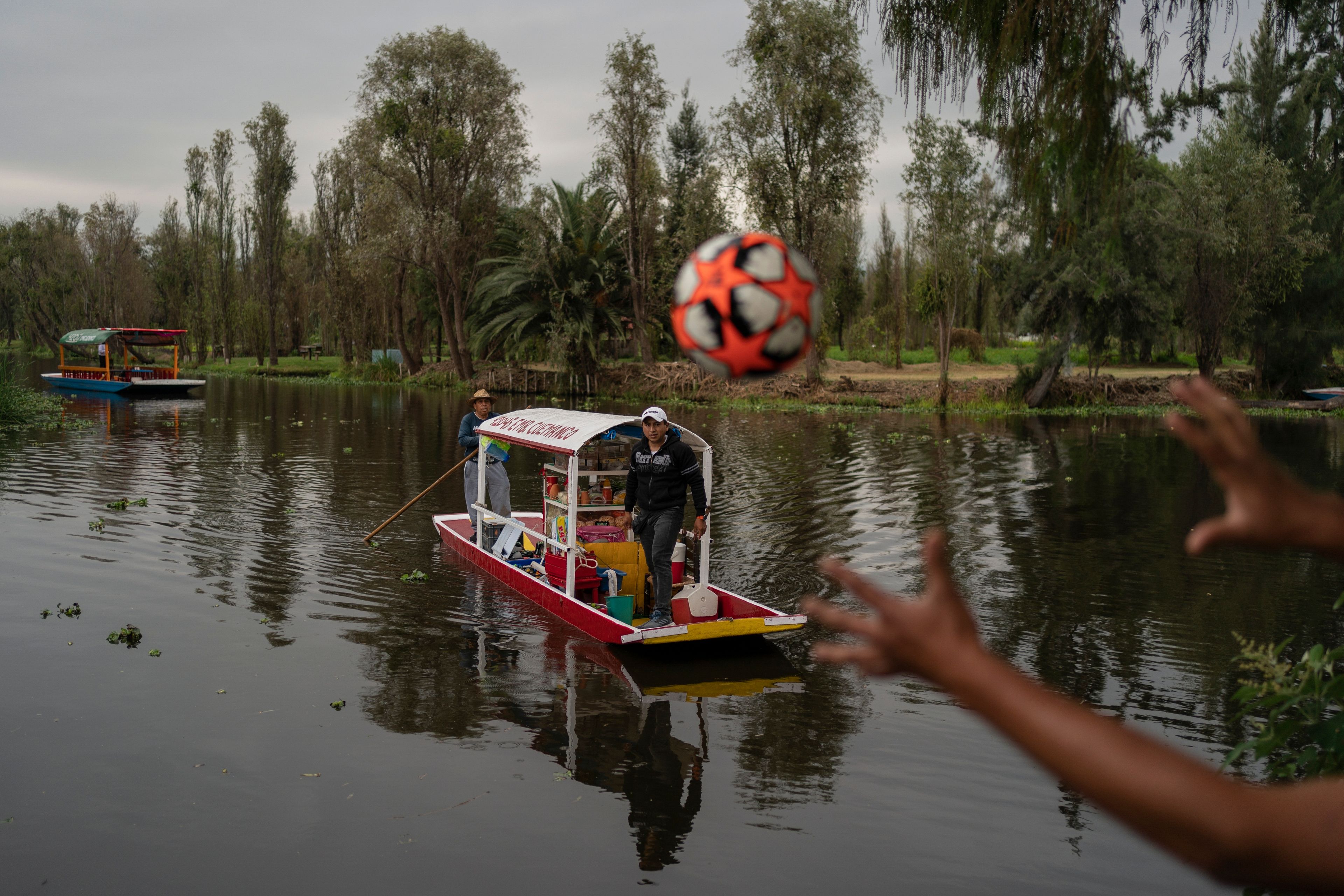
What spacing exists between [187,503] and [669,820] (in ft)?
50.8

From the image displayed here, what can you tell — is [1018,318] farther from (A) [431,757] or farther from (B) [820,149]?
(A) [431,757]

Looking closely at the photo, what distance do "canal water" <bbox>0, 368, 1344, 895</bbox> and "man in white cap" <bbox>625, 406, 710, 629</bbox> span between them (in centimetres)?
81

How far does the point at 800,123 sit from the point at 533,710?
31.4 metres

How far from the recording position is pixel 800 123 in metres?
37.2

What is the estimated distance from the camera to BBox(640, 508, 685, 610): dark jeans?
1156cm

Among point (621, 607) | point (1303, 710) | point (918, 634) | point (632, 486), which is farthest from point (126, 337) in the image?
point (918, 634)

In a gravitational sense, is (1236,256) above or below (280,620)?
above

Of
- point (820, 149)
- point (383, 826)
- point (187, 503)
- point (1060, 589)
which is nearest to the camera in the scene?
point (383, 826)

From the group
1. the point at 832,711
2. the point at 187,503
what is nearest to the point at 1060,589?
the point at 832,711

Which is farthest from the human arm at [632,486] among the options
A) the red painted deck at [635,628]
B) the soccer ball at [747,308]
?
the soccer ball at [747,308]

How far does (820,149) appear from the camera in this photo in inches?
1513

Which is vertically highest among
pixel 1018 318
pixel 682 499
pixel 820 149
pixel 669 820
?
pixel 820 149

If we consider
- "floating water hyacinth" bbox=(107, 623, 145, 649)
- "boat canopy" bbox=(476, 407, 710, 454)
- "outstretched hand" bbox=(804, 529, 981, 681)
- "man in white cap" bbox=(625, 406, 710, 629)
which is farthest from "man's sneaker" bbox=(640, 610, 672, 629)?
"outstretched hand" bbox=(804, 529, 981, 681)

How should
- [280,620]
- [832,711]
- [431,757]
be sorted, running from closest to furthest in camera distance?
[431,757], [832,711], [280,620]
